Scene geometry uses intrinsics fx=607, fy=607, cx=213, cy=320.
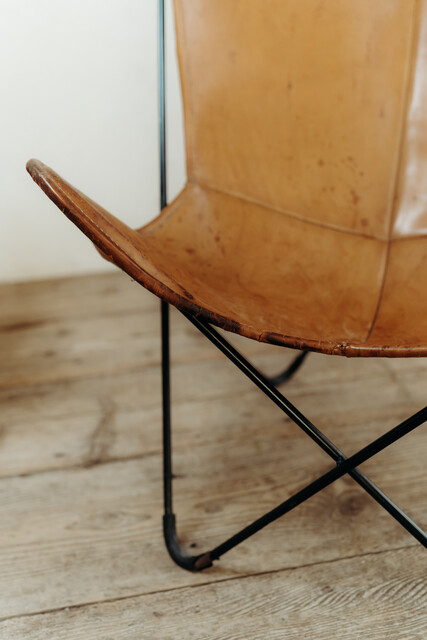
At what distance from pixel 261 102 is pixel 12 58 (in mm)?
686

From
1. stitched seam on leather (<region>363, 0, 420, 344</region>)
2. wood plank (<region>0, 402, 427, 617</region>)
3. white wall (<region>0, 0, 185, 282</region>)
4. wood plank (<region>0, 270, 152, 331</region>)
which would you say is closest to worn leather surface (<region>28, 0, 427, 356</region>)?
stitched seam on leather (<region>363, 0, 420, 344</region>)

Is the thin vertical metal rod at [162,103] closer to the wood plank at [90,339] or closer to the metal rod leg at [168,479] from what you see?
the metal rod leg at [168,479]

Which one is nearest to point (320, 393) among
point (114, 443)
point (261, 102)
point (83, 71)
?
point (114, 443)

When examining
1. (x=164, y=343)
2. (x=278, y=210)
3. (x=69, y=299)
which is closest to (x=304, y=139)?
(x=278, y=210)

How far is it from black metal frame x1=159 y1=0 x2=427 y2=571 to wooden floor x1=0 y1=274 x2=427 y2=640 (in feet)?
0.17

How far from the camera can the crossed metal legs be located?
68 centimetres

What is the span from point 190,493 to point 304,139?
620mm

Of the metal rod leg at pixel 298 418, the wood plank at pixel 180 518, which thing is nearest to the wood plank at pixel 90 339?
the wood plank at pixel 180 518

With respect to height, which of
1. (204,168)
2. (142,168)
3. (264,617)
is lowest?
(264,617)

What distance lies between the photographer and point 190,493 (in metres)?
1.03

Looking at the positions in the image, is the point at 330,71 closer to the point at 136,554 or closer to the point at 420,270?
the point at 420,270

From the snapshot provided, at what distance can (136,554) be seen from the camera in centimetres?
92

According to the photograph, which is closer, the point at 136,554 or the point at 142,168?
the point at 136,554

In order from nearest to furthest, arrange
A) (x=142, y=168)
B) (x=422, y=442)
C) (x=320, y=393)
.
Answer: (x=422, y=442)
(x=320, y=393)
(x=142, y=168)
